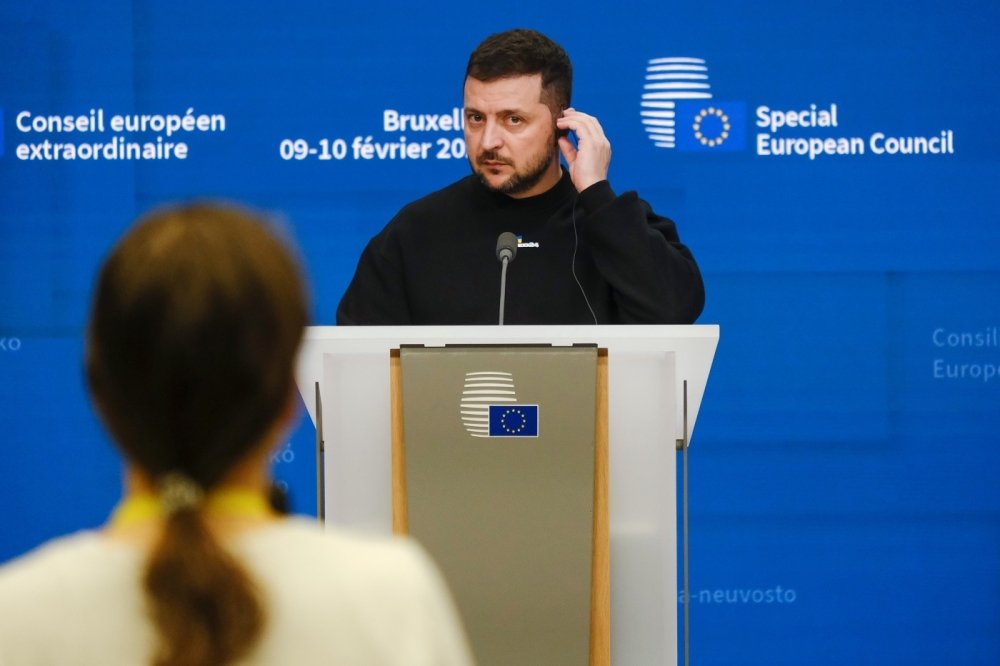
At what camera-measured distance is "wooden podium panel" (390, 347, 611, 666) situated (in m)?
2.30

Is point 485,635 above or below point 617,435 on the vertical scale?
below

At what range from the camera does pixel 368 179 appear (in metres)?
4.68

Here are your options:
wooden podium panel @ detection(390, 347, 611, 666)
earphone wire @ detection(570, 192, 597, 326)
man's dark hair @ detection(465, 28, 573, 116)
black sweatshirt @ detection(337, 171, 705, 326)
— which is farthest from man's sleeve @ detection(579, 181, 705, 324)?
wooden podium panel @ detection(390, 347, 611, 666)

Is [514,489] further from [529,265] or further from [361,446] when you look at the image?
[529,265]

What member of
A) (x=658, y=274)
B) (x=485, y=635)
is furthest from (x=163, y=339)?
(x=658, y=274)

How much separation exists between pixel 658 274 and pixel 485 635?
1042 millimetres

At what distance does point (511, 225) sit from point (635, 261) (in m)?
0.53

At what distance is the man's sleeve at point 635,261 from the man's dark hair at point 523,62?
45cm

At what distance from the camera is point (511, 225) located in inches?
137

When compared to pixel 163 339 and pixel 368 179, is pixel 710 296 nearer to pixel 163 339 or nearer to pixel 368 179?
pixel 368 179

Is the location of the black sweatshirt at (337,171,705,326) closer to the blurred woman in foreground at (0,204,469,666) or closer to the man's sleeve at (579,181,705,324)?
the man's sleeve at (579,181,705,324)

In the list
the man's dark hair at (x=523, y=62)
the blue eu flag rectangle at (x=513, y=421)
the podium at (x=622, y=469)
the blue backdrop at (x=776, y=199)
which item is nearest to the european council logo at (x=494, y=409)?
the blue eu flag rectangle at (x=513, y=421)

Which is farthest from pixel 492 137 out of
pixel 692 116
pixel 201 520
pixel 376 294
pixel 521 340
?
pixel 201 520

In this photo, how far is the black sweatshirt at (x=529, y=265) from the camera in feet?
10.0
